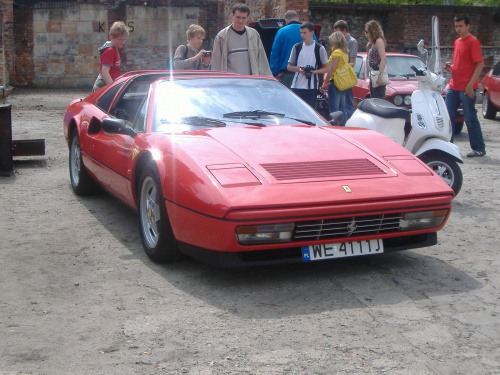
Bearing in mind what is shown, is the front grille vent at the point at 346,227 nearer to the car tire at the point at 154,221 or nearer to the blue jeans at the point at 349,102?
the car tire at the point at 154,221

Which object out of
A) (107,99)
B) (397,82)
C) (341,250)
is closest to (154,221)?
(341,250)

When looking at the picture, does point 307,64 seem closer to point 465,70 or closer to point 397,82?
point 465,70

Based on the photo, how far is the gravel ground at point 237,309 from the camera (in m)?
3.27

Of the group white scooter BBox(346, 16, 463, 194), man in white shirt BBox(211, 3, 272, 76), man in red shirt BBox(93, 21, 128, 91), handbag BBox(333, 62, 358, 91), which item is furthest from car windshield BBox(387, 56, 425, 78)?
white scooter BBox(346, 16, 463, 194)

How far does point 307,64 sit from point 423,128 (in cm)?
273

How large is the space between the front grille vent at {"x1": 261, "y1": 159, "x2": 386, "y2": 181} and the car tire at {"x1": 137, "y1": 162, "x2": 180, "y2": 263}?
0.76 m

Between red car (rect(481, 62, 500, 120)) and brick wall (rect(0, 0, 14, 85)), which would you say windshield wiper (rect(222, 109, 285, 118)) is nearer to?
red car (rect(481, 62, 500, 120))

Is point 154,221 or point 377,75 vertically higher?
point 377,75

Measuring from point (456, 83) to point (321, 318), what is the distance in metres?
6.46

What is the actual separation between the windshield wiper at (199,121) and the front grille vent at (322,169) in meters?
0.90

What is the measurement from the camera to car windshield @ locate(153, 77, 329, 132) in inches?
209

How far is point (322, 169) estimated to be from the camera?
4.50 m

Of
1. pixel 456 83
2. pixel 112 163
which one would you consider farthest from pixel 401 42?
pixel 112 163

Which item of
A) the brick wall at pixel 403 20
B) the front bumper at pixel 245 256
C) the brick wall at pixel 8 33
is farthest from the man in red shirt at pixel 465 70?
the brick wall at pixel 8 33
